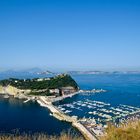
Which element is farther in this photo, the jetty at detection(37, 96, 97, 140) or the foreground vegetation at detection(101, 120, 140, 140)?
the jetty at detection(37, 96, 97, 140)

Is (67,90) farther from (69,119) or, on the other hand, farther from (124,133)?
(124,133)

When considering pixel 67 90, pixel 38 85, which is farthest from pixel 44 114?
pixel 67 90

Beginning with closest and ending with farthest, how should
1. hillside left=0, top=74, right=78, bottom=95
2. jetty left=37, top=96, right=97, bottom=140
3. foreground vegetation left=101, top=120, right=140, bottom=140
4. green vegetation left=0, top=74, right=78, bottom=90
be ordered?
1. foreground vegetation left=101, top=120, right=140, bottom=140
2. jetty left=37, top=96, right=97, bottom=140
3. hillside left=0, top=74, right=78, bottom=95
4. green vegetation left=0, top=74, right=78, bottom=90

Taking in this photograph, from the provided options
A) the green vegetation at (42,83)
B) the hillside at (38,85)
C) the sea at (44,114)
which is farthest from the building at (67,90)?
the sea at (44,114)

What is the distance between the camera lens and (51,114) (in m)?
41.9

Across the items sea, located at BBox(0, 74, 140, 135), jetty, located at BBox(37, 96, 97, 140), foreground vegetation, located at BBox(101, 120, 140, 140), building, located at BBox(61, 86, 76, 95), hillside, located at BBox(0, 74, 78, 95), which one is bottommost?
sea, located at BBox(0, 74, 140, 135)

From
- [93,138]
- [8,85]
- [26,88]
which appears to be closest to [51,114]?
[93,138]

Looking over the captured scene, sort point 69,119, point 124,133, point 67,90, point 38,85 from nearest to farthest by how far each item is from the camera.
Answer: point 124,133 < point 69,119 < point 38,85 < point 67,90

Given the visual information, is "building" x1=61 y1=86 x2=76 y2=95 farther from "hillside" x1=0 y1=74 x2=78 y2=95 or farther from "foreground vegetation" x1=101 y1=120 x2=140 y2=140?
"foreground vegetation" x1=101 y1=120 x2=140 y2=140

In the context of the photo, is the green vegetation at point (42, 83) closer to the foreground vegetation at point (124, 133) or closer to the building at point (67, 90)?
the building at point (67, 90)

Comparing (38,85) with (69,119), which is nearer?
(69,119)

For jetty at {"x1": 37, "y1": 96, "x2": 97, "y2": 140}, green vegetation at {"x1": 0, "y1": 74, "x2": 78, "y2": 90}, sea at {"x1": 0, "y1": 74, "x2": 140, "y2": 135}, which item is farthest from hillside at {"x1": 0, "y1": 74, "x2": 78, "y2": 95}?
jetty at {"x1": 37, "y1": 96, "x2": 97, "y2": 140}

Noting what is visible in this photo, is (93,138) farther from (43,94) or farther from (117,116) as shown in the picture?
(43,94)

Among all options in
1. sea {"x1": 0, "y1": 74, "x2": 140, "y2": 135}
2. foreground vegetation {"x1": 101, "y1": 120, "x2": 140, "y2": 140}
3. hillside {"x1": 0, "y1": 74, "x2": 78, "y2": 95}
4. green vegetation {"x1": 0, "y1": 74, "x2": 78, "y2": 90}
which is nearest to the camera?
foreground vegetation {"x1": 101, "y1": 120, "x2": 140, "y2": 140}
